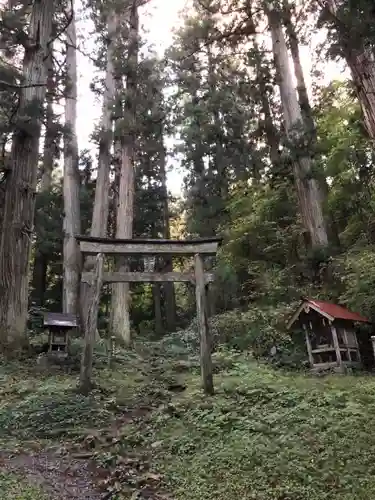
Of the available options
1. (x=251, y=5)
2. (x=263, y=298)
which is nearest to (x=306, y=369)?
(x=263, y=298)

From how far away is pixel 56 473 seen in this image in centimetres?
493

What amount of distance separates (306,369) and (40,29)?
9329 mm

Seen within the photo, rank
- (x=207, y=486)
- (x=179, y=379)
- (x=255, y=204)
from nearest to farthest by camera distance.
A: (x=207, y=486) < (x=179, y=379) < (x=255, y=204)

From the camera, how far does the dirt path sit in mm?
4453

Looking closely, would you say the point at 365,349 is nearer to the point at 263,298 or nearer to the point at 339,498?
the point at 263,298

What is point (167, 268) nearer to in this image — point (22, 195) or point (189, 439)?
point (22, 195)

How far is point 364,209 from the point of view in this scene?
1225cm

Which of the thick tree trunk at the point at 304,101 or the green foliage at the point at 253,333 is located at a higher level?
the thick tree trunk at the point at 304,101

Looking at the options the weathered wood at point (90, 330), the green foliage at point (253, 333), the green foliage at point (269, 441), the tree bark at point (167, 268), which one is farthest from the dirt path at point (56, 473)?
the tree bark at point (167, 268)

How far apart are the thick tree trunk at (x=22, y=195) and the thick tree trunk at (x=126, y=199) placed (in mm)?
4768

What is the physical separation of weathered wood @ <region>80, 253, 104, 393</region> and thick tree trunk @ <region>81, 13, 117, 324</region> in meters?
6.87

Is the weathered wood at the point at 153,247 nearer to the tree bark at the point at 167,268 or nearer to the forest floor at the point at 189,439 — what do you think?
the forest floor at the point at 189,439

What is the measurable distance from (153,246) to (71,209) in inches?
364

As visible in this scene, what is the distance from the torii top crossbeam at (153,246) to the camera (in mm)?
8289
